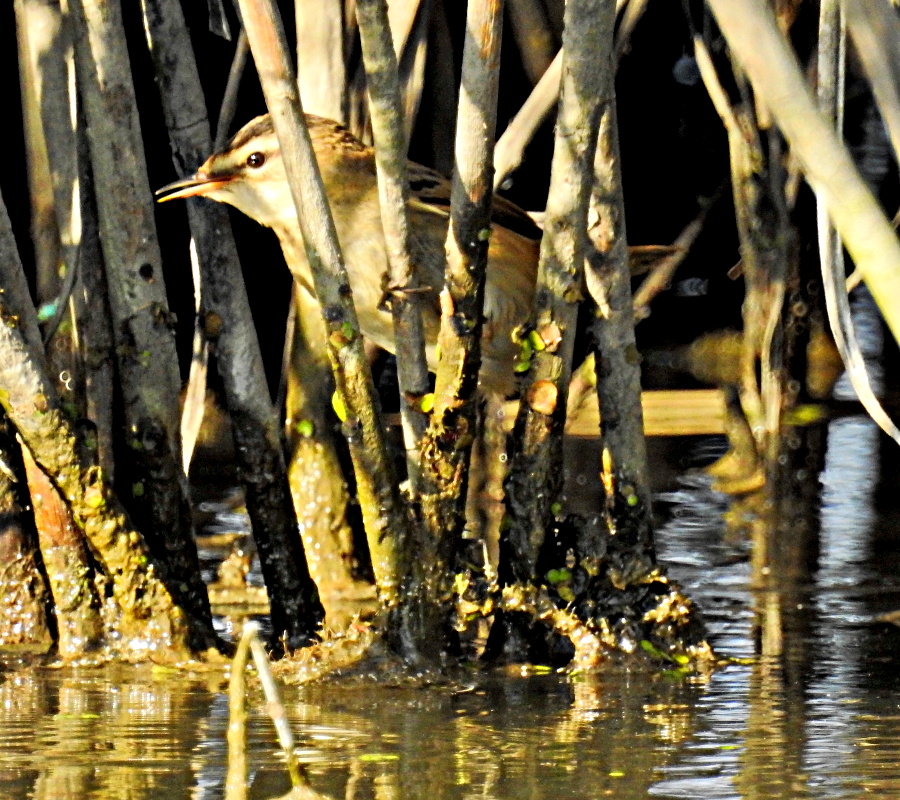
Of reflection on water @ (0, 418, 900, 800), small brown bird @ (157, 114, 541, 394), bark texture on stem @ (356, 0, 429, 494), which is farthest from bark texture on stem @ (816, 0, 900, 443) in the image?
small brown bird @ (157, 114, 541, 394)

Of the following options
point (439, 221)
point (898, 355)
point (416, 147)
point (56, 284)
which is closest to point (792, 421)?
point (898, 355)

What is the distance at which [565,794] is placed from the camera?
2.76 m

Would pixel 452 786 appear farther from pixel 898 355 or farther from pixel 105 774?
pixel 898 355

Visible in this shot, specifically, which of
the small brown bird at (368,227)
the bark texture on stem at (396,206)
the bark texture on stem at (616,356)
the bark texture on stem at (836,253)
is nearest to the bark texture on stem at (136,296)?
the small brown bird at (368,227)

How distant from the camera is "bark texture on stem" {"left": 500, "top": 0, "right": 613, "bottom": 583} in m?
3.40

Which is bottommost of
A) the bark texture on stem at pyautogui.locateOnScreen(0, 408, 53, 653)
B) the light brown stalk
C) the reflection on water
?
the reflection on water

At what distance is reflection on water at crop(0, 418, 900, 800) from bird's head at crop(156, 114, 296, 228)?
1312 mm

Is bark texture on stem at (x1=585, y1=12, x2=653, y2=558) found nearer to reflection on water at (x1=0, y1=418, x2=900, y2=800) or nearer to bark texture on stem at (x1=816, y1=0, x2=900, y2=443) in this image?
reflection on water at (x1=0, y1=418, x2=900, y2=800)

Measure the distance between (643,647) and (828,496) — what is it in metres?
2.57

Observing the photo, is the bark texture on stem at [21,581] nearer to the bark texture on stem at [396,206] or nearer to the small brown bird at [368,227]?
the small brown bird at [368,227]

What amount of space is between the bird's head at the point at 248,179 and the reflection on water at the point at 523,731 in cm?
131

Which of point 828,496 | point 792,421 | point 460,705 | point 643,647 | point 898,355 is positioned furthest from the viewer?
point 898,355

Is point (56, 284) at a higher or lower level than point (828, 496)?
higher

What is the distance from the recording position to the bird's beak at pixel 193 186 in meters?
3.99
